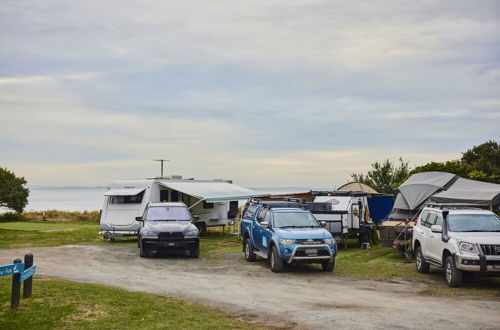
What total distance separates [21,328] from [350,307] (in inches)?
220

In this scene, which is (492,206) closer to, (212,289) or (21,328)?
(212,289)

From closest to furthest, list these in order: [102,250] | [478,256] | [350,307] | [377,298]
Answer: [350,307] → [377,298] → [478,256] → [102,250]

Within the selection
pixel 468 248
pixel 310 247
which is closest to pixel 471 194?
pixel 468 248

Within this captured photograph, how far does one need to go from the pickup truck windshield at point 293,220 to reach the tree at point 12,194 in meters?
39.7

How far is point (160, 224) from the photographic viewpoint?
63.2ft

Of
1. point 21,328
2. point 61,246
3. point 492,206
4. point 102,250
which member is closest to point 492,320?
point 21,328

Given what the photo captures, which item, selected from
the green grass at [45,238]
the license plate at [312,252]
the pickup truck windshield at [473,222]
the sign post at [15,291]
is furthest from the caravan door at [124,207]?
the sign post at [15,291]

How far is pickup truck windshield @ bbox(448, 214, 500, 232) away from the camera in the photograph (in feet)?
45.0

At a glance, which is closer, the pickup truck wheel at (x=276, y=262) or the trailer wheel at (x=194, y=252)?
the pickup truck wheel at (x=276, y=262)

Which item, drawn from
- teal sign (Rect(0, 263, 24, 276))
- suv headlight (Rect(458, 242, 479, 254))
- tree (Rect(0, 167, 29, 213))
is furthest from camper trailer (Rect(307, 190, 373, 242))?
tree (Rect(0, 167, 29, 213))

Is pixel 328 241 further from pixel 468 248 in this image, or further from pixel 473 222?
pixel 468 248

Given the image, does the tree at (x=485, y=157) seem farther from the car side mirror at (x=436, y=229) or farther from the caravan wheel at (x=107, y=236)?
the car side mirror at (x=436, y=229)

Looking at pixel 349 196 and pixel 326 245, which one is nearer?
pixel 326 245

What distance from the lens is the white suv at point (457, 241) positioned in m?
12.6
